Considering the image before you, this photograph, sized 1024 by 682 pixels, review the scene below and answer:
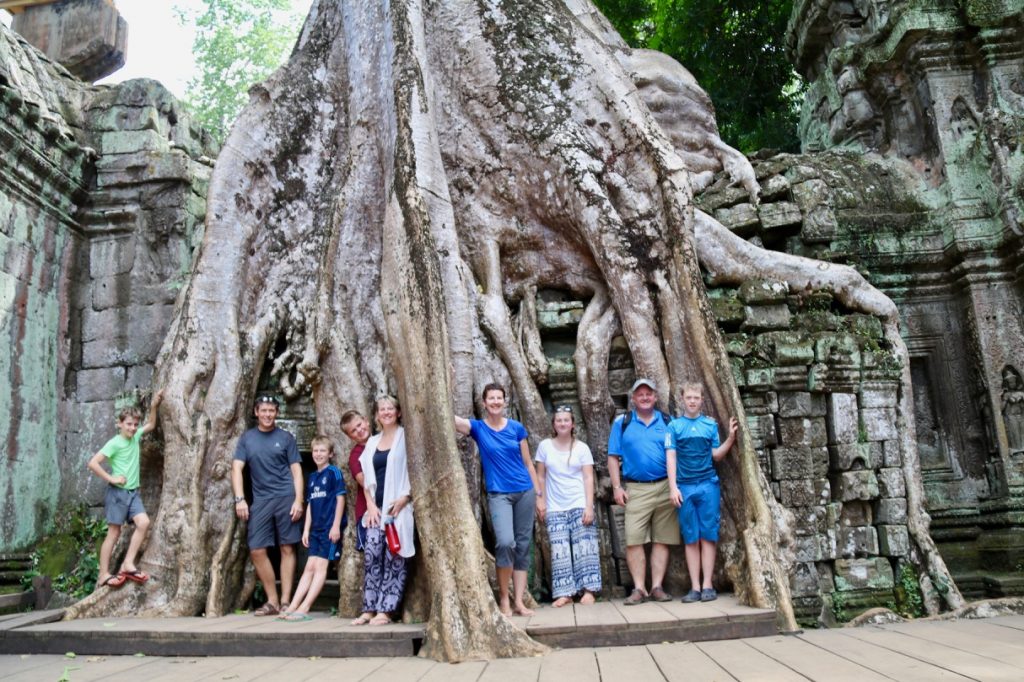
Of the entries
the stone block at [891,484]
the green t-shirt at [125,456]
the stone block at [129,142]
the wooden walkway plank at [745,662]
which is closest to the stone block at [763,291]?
the stone block at [891,484]

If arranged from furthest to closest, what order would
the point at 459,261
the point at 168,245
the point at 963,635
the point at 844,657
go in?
the point at 168,245 < the point at 459,261 < the point at 963,635 < the point at 844,657

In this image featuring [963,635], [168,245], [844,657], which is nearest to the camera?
[844,657]

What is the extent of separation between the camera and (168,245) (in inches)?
279

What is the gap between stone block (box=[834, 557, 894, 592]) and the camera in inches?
185

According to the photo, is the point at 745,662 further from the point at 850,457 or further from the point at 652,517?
the point at 850,457

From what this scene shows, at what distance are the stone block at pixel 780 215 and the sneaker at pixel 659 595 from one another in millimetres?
3040

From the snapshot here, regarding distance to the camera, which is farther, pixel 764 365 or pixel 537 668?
pixel 764 365

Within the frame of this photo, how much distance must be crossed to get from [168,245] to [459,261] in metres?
3.53

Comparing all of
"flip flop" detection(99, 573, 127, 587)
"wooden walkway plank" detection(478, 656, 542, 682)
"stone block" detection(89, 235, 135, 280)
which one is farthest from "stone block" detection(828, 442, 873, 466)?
"stone block" detection(89, 235, 135, 280)

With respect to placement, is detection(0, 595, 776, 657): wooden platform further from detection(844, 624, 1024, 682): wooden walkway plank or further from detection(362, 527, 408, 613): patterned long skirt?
detection(844, 624, 1024, 682): wooden walkway plank

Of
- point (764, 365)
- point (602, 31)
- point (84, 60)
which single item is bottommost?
point (764, 365)

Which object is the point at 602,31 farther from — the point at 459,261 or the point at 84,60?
the point at 84,60

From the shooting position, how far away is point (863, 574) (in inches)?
186

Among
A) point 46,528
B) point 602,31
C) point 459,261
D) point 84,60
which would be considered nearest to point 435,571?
point 459,261
